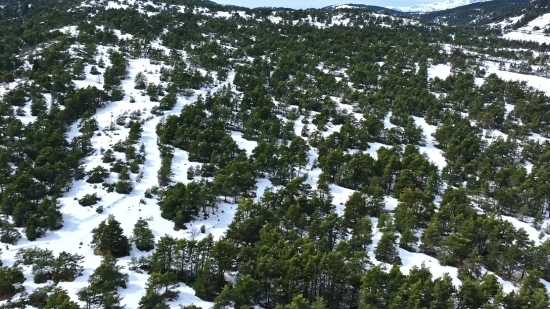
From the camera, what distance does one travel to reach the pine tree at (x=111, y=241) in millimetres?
46250

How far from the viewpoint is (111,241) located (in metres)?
46.3

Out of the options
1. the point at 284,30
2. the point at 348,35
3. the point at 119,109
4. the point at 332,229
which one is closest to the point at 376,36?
the point at 348,35

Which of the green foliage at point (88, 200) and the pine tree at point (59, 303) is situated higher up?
the pine tree at point (59, 303)

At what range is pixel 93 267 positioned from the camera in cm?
4466

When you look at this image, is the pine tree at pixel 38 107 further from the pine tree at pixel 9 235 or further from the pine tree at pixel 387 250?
the pine tree at pixel 387 250

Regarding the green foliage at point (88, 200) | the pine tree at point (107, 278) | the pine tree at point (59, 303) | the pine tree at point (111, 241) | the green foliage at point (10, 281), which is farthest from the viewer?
the green foliage at point (88, 200)

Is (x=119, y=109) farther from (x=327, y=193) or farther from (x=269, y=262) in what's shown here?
(x=269, y=262)

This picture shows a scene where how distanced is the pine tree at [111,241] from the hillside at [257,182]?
0.22m


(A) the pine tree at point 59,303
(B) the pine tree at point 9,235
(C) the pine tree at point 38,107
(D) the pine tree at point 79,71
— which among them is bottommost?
(B) the pine tree at point 9,235

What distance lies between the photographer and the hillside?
1651 inches

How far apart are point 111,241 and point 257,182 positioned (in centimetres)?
2636

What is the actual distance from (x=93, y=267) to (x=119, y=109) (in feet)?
169

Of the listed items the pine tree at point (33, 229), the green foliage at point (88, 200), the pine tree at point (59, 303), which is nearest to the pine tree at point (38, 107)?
the green foliage at point (88, 200)

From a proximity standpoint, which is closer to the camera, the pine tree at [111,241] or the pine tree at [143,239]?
the pine tree at [111,241]
